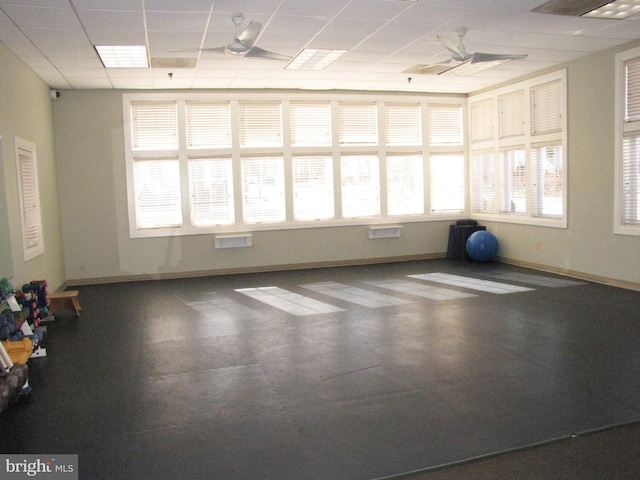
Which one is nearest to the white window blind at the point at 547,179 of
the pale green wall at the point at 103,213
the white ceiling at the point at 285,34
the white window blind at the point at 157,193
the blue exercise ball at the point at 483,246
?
the blue exercise ball at the point at 483,246

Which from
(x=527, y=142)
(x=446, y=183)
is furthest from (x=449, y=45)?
(x=446, y=183)

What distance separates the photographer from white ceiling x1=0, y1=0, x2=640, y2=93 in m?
5.16

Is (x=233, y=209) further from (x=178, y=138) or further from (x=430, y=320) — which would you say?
(x=430, y=320)

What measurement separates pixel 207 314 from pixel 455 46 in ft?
13.6

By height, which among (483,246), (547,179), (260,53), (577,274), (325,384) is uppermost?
(260,53)

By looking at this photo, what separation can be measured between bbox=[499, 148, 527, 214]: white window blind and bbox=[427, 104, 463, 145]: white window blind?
123 cm

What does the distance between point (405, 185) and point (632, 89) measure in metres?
4.17

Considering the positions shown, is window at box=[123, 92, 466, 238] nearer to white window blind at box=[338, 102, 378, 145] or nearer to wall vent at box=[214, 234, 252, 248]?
white window blind at box=[338, 102, 378, 145]

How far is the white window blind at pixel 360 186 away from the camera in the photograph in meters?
9.94

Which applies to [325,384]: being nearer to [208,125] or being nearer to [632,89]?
[632,89]

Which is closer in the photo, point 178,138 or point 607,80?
point 607,80

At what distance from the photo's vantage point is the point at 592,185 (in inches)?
297

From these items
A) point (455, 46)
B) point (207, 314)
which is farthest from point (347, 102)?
point (207, 314)

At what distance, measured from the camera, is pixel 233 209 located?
30.7 ft
